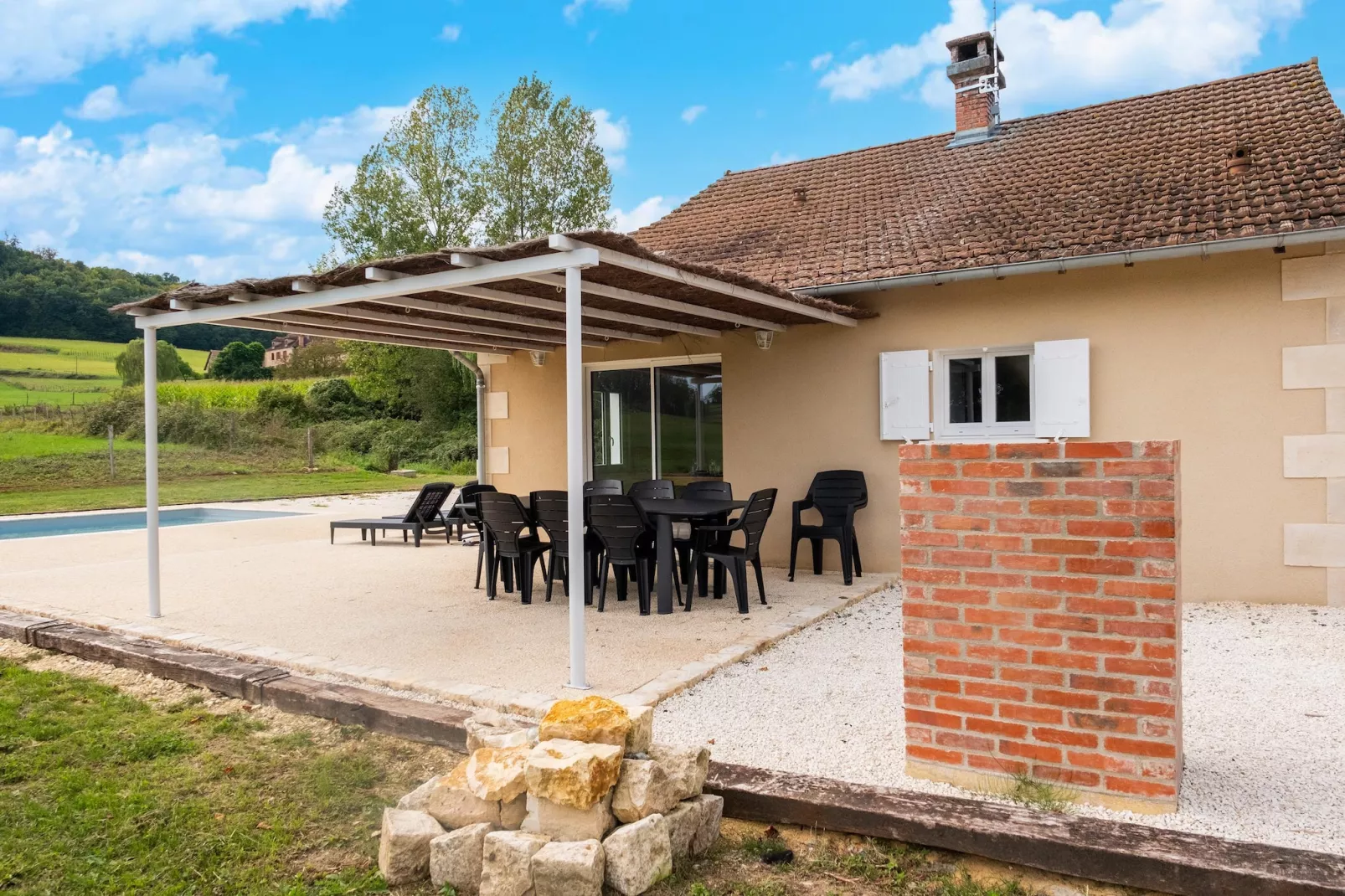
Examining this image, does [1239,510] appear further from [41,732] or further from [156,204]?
[156,204]

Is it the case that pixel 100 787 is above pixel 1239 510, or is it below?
below

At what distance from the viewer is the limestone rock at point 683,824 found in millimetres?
2805

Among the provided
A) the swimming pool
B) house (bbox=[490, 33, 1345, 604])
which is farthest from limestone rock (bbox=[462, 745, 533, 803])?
the swimming pool

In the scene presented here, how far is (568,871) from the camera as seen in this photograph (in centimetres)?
255

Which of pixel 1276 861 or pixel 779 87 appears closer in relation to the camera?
pixel 1276 861

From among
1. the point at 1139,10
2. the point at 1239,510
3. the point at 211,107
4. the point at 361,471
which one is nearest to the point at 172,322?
the point at 1239,510

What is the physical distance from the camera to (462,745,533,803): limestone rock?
2.76m

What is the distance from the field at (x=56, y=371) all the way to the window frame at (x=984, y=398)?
25.5 metres

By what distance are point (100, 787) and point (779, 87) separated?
95.4ft

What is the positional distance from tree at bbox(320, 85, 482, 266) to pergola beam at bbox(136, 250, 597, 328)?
19734mm

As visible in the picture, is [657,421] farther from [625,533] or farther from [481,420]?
[625,533]

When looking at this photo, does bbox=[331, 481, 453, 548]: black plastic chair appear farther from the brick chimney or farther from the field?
the field

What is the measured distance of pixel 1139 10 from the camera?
75.2 ft

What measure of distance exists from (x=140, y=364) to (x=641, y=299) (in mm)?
30545
